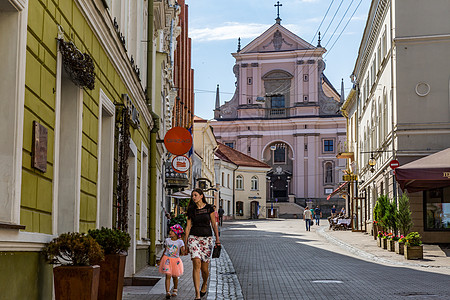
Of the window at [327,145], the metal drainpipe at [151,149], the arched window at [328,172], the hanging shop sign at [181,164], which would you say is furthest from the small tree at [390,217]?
the window at [327,145]

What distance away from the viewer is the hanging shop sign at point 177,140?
1770cm

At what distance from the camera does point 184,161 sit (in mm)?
24469

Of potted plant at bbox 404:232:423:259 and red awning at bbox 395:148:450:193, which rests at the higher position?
red awning at bbox 395:148:450:193

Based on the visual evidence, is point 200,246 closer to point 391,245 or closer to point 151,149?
point 151,149

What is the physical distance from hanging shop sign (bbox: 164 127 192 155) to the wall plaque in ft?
37.1

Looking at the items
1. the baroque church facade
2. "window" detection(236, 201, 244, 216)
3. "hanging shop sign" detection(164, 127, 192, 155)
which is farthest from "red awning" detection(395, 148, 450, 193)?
"window" detection(236, 201, 244, 216)

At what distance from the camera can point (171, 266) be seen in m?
11.3

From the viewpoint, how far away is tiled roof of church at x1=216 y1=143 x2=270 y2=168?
77.4m

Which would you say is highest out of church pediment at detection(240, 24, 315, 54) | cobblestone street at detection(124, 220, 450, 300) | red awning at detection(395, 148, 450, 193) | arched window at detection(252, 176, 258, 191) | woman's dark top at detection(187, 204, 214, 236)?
church pediment at detection(240, 24, 315, 54)

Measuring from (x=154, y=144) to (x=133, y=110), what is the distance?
5068 mm

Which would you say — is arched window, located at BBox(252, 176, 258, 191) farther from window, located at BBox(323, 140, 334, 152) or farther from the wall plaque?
the wall plaque

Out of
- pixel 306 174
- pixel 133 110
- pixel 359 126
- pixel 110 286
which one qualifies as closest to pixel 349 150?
pixel 359 126

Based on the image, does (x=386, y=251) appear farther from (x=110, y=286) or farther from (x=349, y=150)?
(x=349, y=150)

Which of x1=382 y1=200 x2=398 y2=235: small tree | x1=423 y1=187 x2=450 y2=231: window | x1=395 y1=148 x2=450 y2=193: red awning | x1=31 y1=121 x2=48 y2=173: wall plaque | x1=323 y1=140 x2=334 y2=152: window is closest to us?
x1=31 y1=121 x2=48 y2=173: wall plaque
